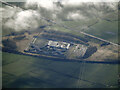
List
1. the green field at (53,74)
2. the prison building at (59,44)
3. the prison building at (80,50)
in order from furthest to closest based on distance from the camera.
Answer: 1. the prison building at (59,44)
2. the prison building at (80,50)
3. the green field at (53,74)

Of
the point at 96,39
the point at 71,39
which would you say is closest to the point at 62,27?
the point at 71,39

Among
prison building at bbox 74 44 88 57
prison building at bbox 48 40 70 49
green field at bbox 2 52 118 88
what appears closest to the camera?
green field at bbox 2 52 118 88

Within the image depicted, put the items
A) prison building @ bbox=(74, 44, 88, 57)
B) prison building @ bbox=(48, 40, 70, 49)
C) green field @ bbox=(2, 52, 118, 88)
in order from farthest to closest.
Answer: prison building @ bbox=(48, 40, 70, 49), prison building @ bbox=(74, 44, 88, 57), green field @ bbox=(2, 52, 118, 88)

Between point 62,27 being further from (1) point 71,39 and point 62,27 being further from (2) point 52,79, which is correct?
A: (2) point 52,79

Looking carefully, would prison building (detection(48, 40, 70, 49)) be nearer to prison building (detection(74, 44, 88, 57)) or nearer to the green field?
prison building (detection(74, 44, 88, 57))

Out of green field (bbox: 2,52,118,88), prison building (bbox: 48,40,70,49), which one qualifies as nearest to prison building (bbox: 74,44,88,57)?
prison building (bbox: 48,40,70,49)

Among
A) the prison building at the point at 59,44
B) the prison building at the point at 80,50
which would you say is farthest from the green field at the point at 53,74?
the prison building at the point at 59,44

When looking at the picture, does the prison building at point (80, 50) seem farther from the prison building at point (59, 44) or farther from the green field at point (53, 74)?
the green field at point (53, 74)

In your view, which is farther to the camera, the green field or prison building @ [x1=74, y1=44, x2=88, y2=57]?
prison building @ [x1=74, y1=44, x2=88, y2=57]
